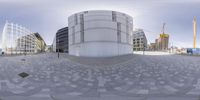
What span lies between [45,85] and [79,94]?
270 centimetres

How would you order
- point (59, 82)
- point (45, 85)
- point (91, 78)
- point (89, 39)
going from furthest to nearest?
point (89, 39) < point (91, 78) < point (59, 82) < point (45, 85)

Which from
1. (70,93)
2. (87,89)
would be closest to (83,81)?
(87,89)

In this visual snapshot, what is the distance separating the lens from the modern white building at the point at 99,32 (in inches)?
1117

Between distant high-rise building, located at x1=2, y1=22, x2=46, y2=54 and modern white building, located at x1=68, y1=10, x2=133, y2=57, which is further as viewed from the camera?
distant high-rise building, located at x1=2, y1=22, x2=46, y2=54

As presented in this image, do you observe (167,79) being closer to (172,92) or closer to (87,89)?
(172,92)

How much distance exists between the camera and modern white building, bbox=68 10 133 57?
93.1ft

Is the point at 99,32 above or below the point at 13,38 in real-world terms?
below

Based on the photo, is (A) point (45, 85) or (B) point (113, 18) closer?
(A) point (45, 85)

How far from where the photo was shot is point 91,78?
12102 mm

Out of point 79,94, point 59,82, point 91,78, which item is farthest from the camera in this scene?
point 91,78

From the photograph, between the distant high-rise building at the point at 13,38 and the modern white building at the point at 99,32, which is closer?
the modern white building at the point at 99,32

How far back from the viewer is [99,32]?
28.3 m

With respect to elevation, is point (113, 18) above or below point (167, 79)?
above

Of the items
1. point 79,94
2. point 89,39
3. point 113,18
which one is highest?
point 113,18
